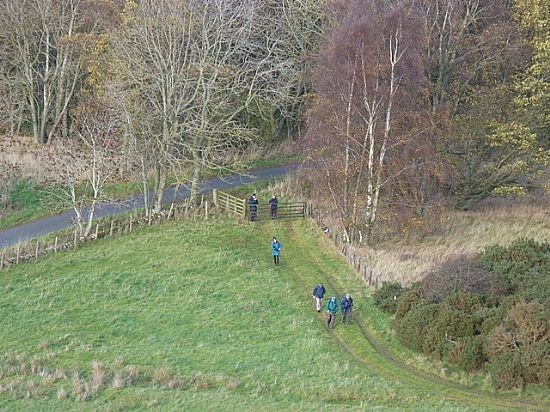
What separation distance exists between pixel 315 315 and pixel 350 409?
766cm

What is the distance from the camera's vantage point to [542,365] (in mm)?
21094

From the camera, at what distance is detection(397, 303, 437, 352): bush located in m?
23.9

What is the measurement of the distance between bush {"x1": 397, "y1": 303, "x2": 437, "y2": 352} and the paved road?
18086mm

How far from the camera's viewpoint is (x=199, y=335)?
25.6 metres

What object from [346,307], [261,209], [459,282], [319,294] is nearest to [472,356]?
[459,282]

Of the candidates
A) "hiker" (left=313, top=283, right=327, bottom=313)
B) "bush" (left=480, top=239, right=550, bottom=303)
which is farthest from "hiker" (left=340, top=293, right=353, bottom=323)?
"bush" (left=480, top=239, right=550, bottom=303)

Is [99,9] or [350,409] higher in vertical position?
[99,9]

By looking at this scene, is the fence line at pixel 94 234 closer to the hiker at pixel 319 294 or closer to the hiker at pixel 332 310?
the hiker at pixel 319 294

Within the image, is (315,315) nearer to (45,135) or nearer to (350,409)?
(350,409)

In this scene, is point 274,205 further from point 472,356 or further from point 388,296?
point 472,356

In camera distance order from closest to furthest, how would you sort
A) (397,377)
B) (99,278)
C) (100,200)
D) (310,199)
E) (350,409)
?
1. (350,409)
2. (397,377)
3. (99,278)
4. (100,200)
5. (310,199)

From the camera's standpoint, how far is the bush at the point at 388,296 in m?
27.2

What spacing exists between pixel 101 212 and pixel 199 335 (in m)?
16.2

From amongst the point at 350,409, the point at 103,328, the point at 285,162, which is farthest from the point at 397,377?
the point at 285,162
